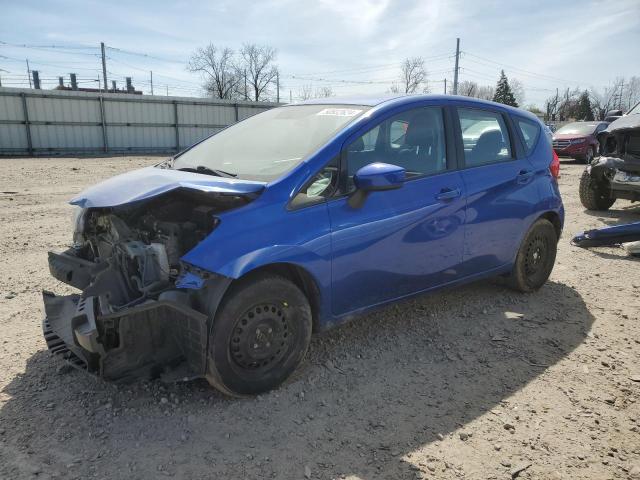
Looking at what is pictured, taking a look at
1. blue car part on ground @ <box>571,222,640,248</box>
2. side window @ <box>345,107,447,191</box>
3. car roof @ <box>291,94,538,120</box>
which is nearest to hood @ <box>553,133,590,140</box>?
blue car part on ground @ <box>571,222,640,248</box>

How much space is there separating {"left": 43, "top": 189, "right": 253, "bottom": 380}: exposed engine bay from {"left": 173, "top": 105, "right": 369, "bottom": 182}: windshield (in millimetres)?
431

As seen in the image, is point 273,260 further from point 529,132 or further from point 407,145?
point 529,132

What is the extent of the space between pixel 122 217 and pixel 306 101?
176 centimetres

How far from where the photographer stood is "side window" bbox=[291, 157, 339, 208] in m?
2.96

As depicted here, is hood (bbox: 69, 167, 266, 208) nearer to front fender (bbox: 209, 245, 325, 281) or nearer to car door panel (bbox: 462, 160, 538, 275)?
front fender (bbox: 209, 245, 325, 281)

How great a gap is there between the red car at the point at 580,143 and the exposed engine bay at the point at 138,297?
18.9m

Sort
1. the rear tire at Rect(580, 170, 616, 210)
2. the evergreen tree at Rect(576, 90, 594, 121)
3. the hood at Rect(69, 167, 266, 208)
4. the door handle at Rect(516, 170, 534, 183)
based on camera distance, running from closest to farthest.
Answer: the hood at Rect(69, 167, 266, 208)
the door handle at Rect(516, 170, 534, 183)
the rear tire at Rect(580, 170, 616, 210)
the evergreen tree at Rect(576, 90, 594, 121)

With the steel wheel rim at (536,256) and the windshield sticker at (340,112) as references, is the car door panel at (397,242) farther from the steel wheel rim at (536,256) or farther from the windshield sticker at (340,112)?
the steel wheel rim at (536,256)

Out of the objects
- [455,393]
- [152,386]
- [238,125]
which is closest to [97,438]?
[152,386]

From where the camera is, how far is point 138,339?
8.62 feet

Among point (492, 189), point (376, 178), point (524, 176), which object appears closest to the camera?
point (376, 178)

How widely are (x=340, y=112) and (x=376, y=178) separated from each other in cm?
74

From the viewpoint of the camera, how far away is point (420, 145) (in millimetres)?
3680

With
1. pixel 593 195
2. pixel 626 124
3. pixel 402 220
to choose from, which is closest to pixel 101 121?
pixel 593 195
